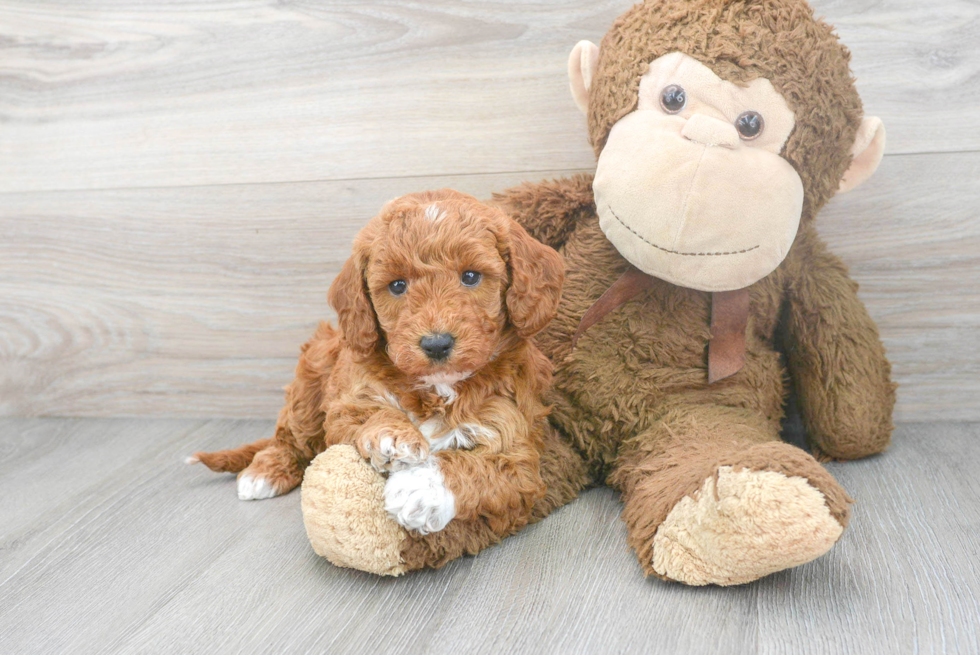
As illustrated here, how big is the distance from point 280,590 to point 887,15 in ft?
4.68

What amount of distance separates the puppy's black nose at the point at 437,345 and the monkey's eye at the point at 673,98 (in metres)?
0.51

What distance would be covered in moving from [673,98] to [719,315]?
0.36 metres

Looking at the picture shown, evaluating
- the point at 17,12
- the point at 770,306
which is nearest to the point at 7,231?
the point at 17,12

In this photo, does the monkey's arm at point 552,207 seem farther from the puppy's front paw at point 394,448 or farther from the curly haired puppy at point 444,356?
the puppy's front paw at point 394,448

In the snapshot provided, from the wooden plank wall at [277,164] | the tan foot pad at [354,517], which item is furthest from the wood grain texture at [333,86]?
the tan foot pad at [354,517]

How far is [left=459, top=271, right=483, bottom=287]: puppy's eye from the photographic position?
3.43ft

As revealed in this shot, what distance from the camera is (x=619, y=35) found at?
4.18 ft

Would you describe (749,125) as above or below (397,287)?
above

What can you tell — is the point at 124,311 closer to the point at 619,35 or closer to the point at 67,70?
the point at 67,70

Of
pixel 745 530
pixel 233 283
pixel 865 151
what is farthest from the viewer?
pixel 233 283

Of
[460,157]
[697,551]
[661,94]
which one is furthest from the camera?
[460,157]

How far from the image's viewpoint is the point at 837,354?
4.61 feet

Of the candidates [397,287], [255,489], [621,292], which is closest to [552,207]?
[621,292]

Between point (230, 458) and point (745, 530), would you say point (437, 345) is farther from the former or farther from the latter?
point (230, 458)
